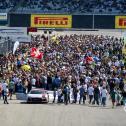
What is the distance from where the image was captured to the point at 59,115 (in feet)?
104

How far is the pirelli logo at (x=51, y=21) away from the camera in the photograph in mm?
56844

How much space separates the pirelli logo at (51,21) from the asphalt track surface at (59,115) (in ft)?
67.9

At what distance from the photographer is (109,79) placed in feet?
133

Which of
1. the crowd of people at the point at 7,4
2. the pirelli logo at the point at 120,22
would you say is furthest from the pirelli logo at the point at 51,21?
the crowd of people at the point at 7,4

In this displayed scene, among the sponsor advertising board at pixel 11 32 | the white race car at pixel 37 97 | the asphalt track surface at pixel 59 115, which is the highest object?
the sponsor advertising board at pixel 11 32

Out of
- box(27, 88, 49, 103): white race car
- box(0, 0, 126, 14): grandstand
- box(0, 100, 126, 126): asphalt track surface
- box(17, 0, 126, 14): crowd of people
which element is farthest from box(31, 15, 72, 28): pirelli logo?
box(0, 100, 126, 126): asphalt track surface

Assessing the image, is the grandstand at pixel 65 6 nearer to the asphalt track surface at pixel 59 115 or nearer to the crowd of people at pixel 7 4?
the crowd of people at pixel 7 4

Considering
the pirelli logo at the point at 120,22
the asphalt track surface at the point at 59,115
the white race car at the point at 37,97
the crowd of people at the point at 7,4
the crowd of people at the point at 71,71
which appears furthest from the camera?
the crowd of people at the point at 7,4

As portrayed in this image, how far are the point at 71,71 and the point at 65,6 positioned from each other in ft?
99.2

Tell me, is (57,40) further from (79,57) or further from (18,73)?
(18,73)

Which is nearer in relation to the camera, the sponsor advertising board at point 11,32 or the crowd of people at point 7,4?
the sponsor advertising board at point 11,32

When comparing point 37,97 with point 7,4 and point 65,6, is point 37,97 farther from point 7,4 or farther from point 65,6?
point 7,4

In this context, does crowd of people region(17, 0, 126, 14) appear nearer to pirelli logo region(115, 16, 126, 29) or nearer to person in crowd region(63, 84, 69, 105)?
pirelli logo region(115, 16, 126, 29)

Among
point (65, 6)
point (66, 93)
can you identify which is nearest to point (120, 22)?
point (65, 6)
